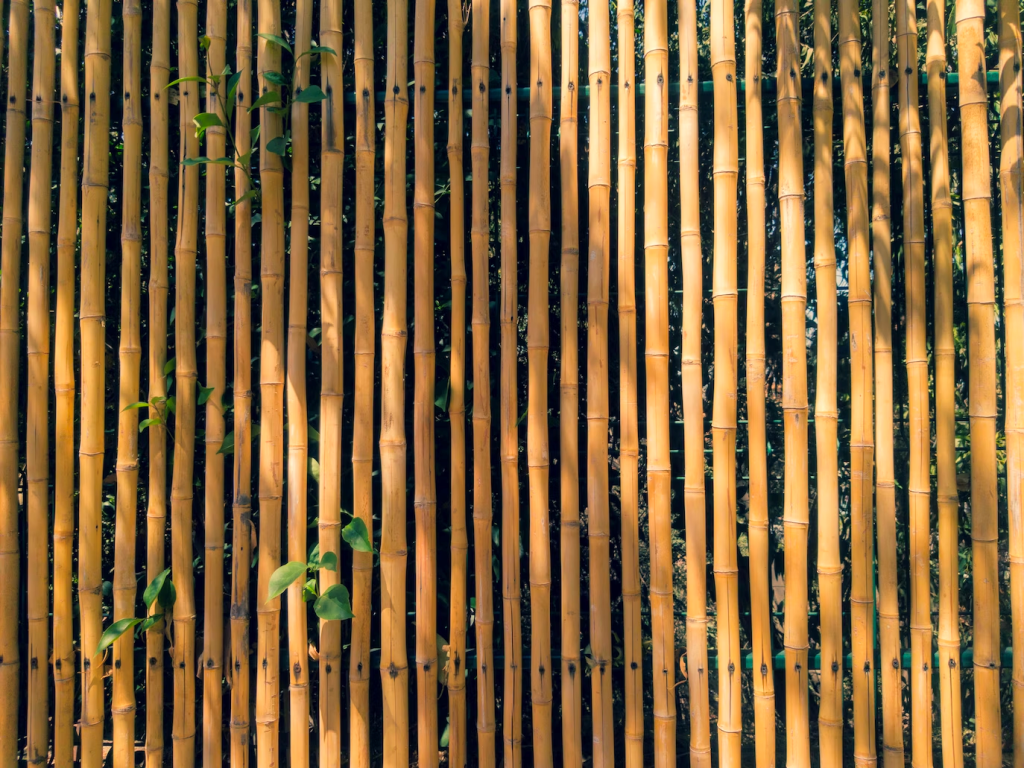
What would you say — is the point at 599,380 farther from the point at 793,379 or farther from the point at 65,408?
the point at 65,408

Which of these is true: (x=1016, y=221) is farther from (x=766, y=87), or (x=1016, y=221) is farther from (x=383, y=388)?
(x=383, y=388)

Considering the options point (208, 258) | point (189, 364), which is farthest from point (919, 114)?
point (189, 364)

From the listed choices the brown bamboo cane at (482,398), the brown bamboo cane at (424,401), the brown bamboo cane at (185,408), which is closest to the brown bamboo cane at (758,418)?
the brown bamboo cane at (482,398)

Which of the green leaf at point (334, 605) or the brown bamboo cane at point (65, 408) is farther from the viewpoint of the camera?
the brown bamboo cane at point (65, 408)

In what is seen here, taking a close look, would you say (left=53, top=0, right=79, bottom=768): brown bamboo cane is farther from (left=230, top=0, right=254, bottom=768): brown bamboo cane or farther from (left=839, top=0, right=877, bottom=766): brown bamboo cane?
(left=839, top=0, right=877, bottom=766): brown bamboo cane

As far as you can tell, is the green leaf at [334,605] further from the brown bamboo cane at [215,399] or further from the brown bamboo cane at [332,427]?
the brown bamboo cane at [215,399]
